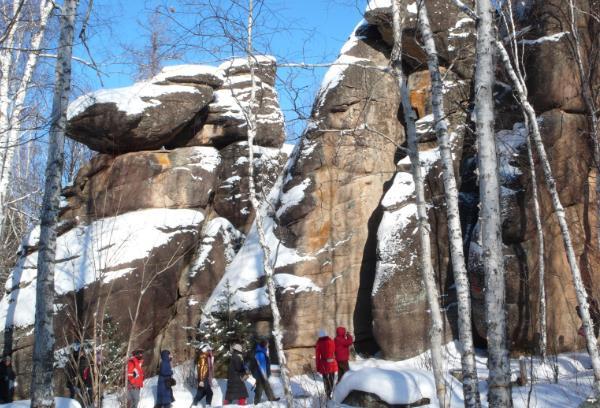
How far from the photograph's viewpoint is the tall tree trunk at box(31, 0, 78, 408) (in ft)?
24.7

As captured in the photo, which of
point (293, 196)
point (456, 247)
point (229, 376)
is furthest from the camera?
point (293, 196)

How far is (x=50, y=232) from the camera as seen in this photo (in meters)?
8.20

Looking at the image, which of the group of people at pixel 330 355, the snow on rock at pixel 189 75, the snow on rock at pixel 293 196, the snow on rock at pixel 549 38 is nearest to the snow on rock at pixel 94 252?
the snow on rock at pixel 293 196

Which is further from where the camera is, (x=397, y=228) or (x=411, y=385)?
(x=397, y=228)

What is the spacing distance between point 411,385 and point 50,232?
592 cm

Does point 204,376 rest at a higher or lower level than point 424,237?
lower

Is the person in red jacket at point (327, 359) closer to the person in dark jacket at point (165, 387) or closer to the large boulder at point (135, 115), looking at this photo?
the person in dark jacket at point (165, 387)

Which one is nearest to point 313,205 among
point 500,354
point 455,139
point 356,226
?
point 356,226

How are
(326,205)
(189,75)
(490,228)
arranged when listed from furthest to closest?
(189,75) → (326,205) → (490,228)

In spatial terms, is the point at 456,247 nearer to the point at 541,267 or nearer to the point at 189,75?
the point at 541,267

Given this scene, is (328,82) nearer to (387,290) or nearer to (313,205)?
(313,205)

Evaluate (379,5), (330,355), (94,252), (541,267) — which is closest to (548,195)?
(541,267)

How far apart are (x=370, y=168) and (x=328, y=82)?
10.8ft

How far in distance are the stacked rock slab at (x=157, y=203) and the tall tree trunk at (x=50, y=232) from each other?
7.78 m
